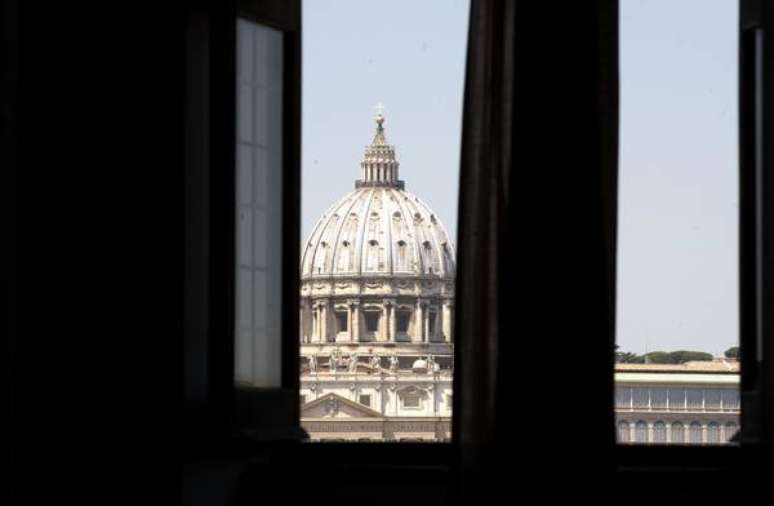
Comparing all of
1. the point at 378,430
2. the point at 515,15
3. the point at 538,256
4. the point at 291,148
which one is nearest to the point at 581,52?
the point at 515,15

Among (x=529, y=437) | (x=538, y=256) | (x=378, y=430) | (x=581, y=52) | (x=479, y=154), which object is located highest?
(x=581, y=52)

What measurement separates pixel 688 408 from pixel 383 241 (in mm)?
41458

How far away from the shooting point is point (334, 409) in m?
27.0

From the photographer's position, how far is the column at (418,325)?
1770 inches

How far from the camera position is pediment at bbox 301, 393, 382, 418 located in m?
21.1

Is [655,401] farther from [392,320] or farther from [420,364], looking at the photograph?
[392,320]

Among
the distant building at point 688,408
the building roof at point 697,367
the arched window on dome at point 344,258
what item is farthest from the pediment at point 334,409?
the building roof at point 697,367

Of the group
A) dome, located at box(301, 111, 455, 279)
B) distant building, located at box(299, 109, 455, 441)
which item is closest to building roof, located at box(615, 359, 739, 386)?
distant building, located at box(299, 109, 455, 441)
